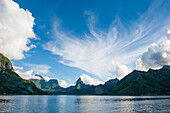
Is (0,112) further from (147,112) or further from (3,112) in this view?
(147,112)

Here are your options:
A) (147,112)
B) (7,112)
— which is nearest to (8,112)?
(7,112)

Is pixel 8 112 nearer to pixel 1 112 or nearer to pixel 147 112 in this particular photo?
pixel 1 112

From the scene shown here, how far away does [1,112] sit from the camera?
250 feet

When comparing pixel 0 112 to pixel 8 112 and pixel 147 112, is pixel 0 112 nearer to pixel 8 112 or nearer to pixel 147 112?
pixel 8 112

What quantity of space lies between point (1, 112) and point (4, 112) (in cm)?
157

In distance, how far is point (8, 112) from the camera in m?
77.0

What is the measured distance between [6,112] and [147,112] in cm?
8432

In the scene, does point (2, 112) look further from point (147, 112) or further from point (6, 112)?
point (147, 112)

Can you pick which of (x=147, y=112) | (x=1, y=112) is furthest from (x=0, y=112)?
(x=147, y=112)

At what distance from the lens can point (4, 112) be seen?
7669 centimetres

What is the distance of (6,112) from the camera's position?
76.8 metres

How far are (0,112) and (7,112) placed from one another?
3710 mm

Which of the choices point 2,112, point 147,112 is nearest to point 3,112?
point 2,112

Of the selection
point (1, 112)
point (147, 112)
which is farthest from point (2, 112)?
point (147, 112)
